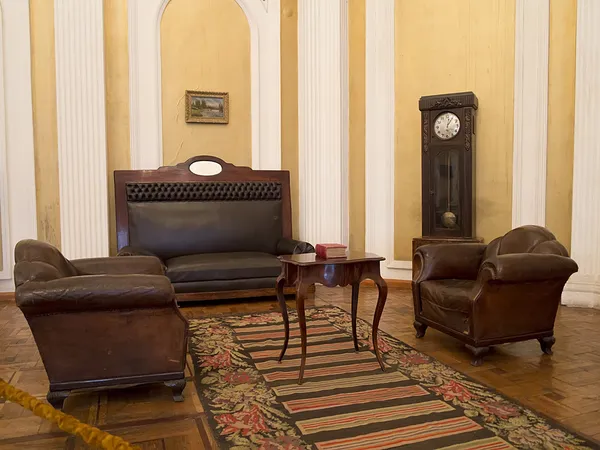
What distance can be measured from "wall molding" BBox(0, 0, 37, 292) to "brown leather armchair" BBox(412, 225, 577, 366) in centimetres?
422

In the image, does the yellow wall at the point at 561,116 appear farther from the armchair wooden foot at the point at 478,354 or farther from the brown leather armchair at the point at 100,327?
the brown leather armchair at the point at 100,327

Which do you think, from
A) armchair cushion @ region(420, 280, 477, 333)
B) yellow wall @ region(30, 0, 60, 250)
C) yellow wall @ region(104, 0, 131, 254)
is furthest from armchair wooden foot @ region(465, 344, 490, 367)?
yellow wall @ region(30, 0, 60, 250)

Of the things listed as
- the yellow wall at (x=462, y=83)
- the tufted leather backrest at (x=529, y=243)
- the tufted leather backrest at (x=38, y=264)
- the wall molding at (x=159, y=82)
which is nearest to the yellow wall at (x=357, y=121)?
the yellow wall at (x=462, y=83)

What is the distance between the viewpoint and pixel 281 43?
Result: 6.26 meters

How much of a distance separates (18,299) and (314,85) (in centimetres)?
454

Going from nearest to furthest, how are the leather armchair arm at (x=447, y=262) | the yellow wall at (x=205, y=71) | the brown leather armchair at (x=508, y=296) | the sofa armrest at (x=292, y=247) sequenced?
the brown leather armchair at (x=508, y=296), the leather armchair arm at (x=447, y=262), the sofa armrest at (x=292, y=247), the yellow wall at (x=205, y=71)

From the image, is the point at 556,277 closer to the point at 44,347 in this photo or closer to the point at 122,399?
the point at 122,399

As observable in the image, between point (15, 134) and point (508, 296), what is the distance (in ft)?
16.4

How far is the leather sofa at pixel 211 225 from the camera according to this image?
499 centimetres

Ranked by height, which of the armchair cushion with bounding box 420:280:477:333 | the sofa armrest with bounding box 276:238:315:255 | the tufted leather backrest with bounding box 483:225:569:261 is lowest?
the armchair cushion with bounding box 420:280:477:333

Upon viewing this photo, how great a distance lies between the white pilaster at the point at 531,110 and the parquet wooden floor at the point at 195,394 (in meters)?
1.35

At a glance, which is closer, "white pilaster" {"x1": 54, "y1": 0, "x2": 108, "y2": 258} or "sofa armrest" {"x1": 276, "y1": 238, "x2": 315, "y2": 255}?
"sofa armrest" {"x1": 276, "y1": 238, "x2": 315, "y2": 255}

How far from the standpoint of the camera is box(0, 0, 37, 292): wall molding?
209 inches

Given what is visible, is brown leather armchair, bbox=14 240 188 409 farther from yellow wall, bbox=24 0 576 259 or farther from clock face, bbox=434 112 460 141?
clock face, bbox=434 112 460 141
